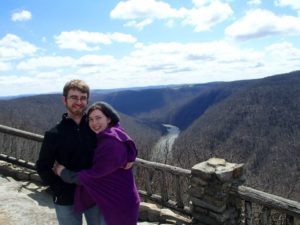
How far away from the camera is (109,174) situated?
3027mm

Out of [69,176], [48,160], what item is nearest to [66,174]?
[69,176]

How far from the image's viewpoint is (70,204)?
3227 millimetres

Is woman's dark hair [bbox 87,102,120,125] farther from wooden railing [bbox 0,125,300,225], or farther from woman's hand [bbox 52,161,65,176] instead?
wooden railing [bbox 0,125,300,225]

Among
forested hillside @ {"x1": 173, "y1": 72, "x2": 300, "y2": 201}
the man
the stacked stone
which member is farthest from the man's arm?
forested hillside @ {"x1": 173, "y1": 72, "x2": 300, "y2": 201}

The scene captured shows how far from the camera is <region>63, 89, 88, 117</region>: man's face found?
3.14 metres

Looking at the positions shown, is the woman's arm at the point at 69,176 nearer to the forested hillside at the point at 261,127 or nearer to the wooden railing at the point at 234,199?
the wooden railing at the point at 234,199

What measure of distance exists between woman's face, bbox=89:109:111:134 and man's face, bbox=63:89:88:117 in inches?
5.5

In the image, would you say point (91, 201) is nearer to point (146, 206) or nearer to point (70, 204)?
point (70, 204)

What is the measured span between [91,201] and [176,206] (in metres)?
3.56

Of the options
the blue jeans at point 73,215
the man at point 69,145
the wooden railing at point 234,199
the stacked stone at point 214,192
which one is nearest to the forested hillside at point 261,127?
the wooden railing at point 234,199

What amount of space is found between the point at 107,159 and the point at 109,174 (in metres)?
0.13

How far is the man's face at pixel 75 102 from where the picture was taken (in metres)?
3.14

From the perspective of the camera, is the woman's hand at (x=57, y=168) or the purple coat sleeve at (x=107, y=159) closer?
the purple coat sleeve at (x=107, y=159)

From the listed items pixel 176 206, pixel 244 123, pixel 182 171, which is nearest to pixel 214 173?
pixel 182 171
